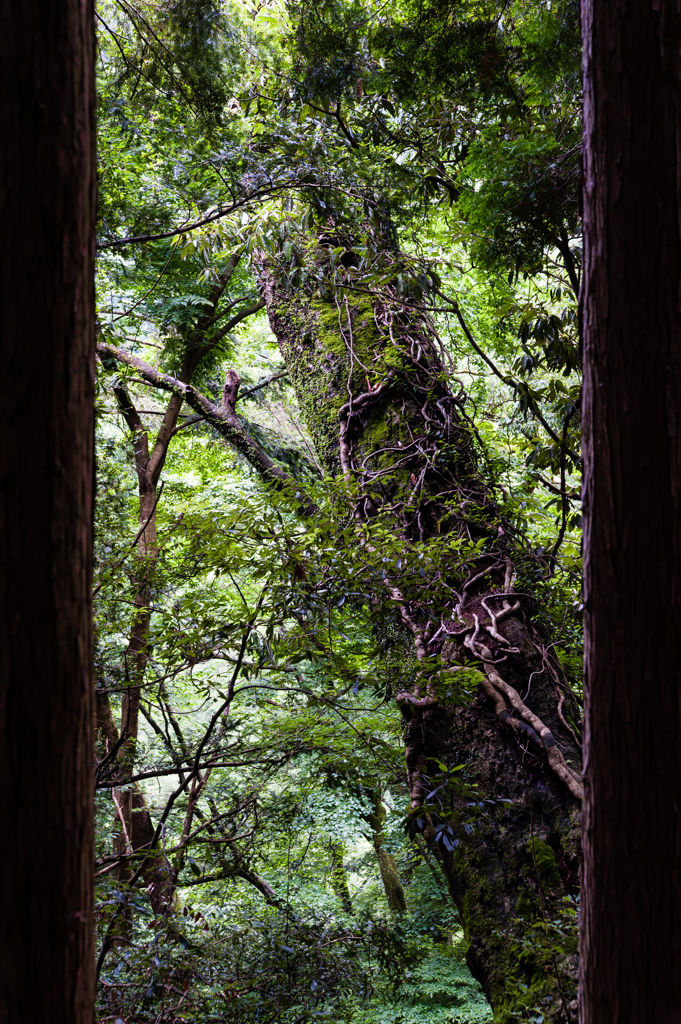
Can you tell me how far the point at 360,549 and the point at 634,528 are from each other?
223 cm

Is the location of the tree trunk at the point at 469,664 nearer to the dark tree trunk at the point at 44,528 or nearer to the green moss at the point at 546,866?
the green moss at the point at 546,866

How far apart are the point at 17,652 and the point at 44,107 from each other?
0.74 meters

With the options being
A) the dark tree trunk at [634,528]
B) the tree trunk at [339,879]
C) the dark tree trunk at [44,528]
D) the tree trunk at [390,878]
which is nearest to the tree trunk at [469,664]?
the dark tree trunk at [634,528]

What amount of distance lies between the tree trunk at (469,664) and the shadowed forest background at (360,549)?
0.02 m

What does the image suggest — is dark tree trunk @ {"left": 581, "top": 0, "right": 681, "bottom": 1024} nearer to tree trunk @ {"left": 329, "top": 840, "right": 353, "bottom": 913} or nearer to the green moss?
the green moss

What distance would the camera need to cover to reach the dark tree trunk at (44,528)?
0.86 m

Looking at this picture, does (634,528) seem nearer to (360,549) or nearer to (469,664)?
(360,549)

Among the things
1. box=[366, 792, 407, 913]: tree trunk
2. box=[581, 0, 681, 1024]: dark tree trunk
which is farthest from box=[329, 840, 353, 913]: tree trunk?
box=[581, 0, 681, 1024]: dark tree trunk

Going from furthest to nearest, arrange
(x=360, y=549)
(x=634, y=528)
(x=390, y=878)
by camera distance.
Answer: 1. (x=390, y=878)
2. (x=360, y=549)
3. (x=634, y=528)

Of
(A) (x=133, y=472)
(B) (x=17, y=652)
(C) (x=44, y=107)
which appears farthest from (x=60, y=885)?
(A) (x=133, y=472)

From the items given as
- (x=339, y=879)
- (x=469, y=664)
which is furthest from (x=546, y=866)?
(x=339, y=879)

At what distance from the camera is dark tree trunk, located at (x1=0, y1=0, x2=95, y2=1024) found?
859 millimetres

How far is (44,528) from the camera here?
901mm

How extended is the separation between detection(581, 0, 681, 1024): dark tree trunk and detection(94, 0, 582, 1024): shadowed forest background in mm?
1555
